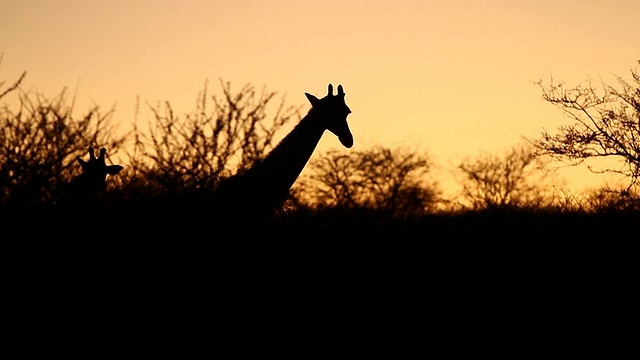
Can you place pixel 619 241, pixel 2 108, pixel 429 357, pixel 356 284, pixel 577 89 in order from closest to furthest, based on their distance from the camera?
pixel 429 357 → pixel 356 284 → pixel 619 241 → pixel 2 108 → pixel 577 89

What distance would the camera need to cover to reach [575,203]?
1822cm

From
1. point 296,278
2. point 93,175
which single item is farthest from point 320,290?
A: point 93,175

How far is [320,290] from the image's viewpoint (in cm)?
1345

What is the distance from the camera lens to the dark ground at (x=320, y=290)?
11133mm

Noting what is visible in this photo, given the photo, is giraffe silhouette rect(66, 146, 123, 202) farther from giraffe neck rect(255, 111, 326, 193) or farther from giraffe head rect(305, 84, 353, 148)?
giraffe head rect(305, 84, 353, 148)

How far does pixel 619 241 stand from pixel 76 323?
8998 millimetres

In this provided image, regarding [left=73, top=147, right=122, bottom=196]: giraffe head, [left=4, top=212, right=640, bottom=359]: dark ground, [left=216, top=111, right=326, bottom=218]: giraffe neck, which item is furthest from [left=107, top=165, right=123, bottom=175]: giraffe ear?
[left=216, top=111, right=326, bottom=218]: giraffe neck

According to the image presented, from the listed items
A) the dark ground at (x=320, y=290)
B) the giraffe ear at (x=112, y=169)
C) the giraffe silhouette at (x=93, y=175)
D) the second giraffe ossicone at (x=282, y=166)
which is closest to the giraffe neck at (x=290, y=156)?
the second giraffe ossicone at (x=282, y=166)

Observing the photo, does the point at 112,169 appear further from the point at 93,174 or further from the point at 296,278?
the point at 296,278

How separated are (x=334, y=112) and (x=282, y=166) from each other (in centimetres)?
182

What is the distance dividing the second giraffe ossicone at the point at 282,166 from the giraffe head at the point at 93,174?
14.7 ft

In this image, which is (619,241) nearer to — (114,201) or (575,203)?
(575,203)

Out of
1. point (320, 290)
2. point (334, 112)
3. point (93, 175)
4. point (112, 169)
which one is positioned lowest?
point (320, 290)

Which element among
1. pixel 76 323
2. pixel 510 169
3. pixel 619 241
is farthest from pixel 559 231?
pixel 510 169
